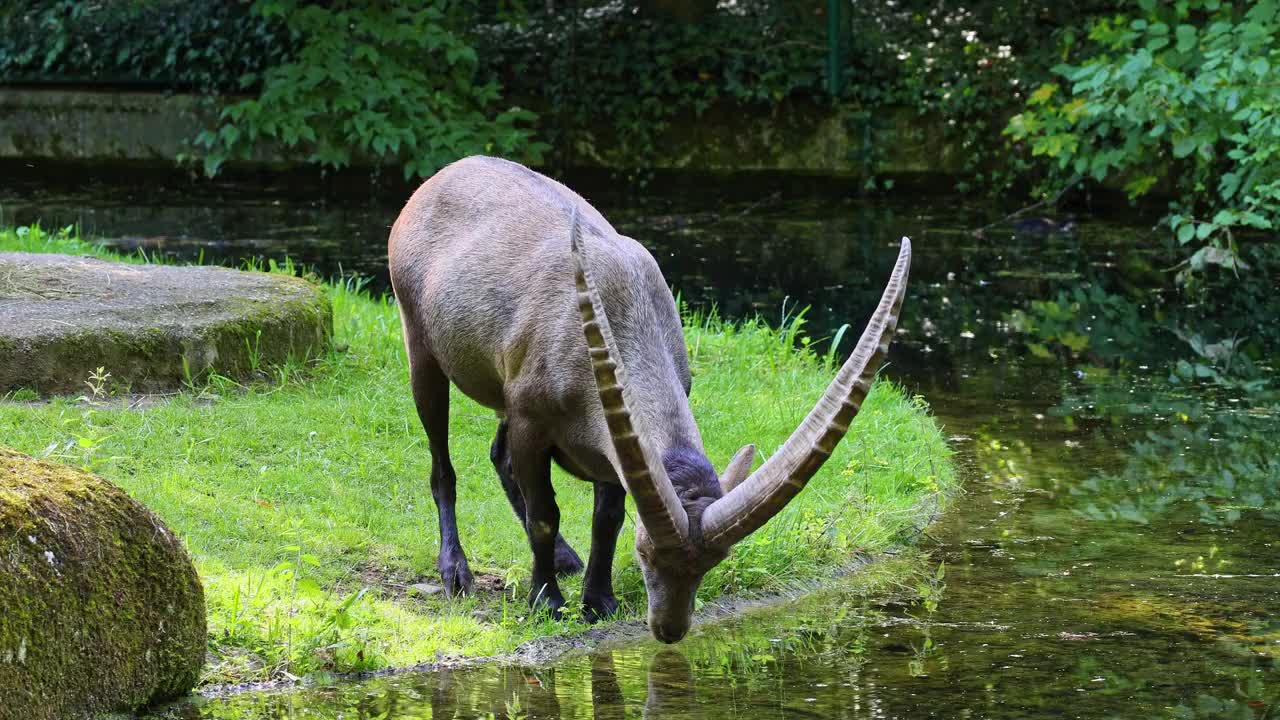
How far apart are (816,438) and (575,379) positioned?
1091mm

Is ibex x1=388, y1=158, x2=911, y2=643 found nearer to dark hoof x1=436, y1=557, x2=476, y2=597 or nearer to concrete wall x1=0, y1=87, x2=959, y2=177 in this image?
dark hoof x1=436, y1=557, x2=476, y2=597

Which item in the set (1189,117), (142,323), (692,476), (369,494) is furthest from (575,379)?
(1189,117)

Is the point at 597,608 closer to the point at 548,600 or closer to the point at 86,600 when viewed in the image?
the point at 548,600

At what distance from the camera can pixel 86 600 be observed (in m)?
4.15

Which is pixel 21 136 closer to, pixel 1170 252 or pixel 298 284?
pixel 298 284

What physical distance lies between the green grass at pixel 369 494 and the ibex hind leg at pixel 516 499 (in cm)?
15

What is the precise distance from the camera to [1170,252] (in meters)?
14.0

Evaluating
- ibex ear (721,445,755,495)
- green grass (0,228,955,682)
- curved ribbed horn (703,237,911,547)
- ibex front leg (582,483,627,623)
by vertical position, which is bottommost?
green grass (0,228,955,682)

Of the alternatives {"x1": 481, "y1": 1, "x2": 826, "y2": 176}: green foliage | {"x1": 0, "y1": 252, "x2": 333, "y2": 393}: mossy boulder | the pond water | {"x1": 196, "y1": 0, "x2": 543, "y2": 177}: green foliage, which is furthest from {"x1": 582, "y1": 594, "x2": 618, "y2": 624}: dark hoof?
{"x1": 481, "y1": 1, "x2": 826, "y2": 176}: green foliage

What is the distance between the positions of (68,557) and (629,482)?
58.3 inches

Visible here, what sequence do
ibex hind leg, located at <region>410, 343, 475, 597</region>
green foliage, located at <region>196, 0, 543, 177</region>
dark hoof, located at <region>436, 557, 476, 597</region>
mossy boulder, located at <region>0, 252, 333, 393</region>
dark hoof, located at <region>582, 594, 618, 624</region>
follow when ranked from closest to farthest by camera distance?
dark hoof, located at <region>582, 594, 618, 624</region>
dark hoof, located at <region>436, 557, 476, 597</region>
ibex hind leg, located at <region>410, 343, 475, 597</region>
mossy boulder, located at <region>0, 252, 333, 393</region>
green foliage, located at <region>196, 0, 543, 177</region>

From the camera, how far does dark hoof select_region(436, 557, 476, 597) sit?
5.74 meters

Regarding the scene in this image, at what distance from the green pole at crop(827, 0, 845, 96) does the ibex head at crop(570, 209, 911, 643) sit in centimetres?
1305

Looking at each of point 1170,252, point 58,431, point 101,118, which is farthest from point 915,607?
point 101,118
